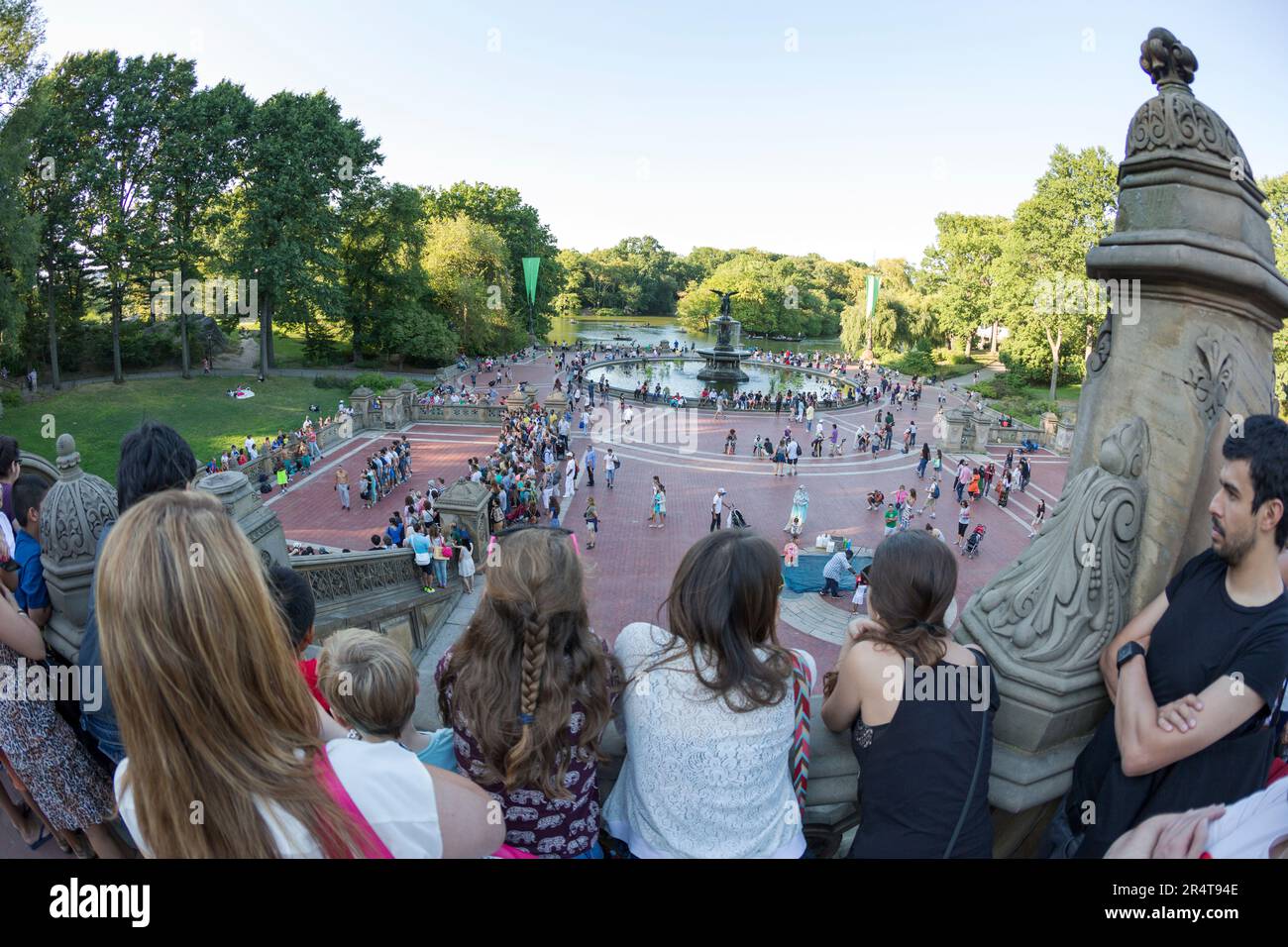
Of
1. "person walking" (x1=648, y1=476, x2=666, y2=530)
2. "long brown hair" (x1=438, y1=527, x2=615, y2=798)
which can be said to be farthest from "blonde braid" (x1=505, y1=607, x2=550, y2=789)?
"person walking" (x1=648, y1=476, x2=666, y2=530)

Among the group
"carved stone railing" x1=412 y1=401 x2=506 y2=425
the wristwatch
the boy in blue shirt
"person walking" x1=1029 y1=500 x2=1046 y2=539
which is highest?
the wristwatch

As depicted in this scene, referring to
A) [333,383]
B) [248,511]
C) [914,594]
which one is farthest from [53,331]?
[914,594]

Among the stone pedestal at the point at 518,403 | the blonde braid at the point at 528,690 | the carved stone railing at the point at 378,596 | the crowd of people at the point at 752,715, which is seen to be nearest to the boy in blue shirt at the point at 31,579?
the crowd of people at the point at 752,715

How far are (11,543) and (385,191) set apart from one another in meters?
42.4

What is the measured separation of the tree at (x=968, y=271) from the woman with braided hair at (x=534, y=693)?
5688cm

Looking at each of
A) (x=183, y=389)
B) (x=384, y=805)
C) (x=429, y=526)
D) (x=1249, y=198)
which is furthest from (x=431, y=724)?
Result: (x=183, y=389)

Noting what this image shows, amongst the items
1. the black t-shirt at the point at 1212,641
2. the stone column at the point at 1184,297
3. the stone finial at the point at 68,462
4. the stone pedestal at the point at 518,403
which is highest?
the stone column at the point at 1184,297

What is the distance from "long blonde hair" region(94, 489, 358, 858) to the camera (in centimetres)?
146

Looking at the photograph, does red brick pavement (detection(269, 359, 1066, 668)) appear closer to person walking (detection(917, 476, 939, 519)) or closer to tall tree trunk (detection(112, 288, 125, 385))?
person walking (detection(917, 476, 939, 519))

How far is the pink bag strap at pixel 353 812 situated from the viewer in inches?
62.7

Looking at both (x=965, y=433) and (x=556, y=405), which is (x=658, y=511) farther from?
(x=965, y=433)

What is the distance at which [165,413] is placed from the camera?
96.1ft

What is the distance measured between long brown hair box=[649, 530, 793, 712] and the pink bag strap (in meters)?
0.93

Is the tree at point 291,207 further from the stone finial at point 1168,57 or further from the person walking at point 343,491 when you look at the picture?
the stone finial at point 1168,57
